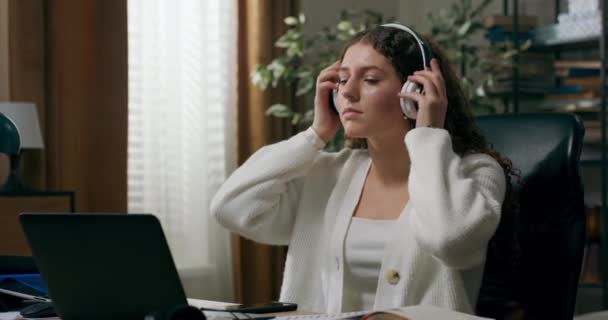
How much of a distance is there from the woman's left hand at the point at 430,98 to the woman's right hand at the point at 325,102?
232 millimetres

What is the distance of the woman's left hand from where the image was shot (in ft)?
5.34

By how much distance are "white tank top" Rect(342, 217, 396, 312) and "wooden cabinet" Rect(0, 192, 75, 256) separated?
1369mm

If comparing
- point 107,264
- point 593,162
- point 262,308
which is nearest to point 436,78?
point 262,308

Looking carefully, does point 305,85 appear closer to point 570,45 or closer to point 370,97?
point 570,45

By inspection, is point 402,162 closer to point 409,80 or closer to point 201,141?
point 409,80

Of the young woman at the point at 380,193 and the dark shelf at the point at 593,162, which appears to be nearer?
the young woman at the point at 380,193

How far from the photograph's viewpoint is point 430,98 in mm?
1626

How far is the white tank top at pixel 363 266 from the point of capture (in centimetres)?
167

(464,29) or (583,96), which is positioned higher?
(464,29)

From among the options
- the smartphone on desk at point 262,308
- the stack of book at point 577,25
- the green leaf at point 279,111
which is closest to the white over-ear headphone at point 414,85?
the smartphone on desk at point 262,308

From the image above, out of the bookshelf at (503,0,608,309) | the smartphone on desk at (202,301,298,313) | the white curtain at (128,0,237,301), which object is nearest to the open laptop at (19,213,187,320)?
the smartphone on desk at (202,301,298,313)

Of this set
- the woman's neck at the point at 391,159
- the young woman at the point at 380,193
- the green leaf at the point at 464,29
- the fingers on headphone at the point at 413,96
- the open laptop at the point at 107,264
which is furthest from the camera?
the green leaf at the point at 464,29

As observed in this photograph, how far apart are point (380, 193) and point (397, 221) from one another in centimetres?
12

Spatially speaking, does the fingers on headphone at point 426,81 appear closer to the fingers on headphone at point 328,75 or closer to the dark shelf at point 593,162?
the fingers on headphone at point 328,75
